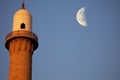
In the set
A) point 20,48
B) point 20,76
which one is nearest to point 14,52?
point 20,48

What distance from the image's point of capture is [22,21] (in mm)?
38844

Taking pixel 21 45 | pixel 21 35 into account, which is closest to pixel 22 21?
pixel 21 35

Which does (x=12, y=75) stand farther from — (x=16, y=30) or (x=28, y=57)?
(x=16, y=30)

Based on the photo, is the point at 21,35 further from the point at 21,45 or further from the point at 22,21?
the point at 22,21

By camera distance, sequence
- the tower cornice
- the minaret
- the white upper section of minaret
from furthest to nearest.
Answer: the white upper section of minaret
the tower cornice
the minaret

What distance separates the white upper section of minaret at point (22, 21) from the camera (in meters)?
38.7

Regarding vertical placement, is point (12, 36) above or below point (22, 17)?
below

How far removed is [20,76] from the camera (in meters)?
35.2

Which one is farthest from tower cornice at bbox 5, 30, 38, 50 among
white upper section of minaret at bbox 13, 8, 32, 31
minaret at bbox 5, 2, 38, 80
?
white upper section of minaret at bbox 13, 8, 32, 31

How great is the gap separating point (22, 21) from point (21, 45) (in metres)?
3.46

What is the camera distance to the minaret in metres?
35.7

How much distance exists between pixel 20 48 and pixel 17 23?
12.2ft

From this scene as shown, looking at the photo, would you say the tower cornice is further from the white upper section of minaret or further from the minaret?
the white upper section of minaret

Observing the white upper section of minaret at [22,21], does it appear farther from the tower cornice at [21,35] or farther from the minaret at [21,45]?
the tower cornice at [21,35]
